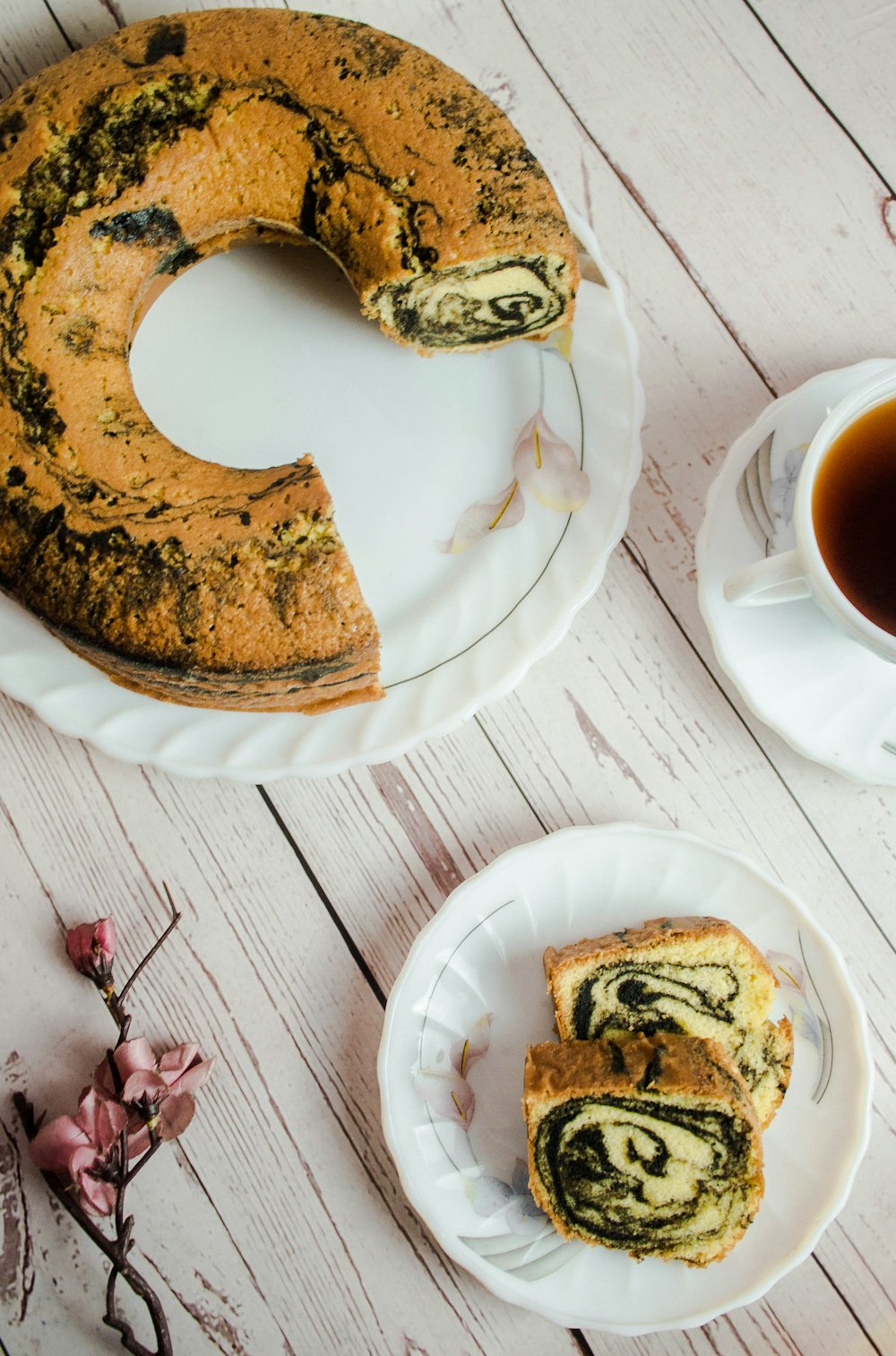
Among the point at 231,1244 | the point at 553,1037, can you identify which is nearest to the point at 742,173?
the point at 553,1037

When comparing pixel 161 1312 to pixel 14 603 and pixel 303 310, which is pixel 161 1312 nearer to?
pixel 14 603

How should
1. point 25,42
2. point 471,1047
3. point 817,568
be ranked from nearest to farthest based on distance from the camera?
point 817,568 < point 471,1047 < point 25,42

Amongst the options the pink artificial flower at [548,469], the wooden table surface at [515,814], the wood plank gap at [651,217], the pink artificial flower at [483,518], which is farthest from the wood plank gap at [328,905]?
the wood plank gap at [651,217]

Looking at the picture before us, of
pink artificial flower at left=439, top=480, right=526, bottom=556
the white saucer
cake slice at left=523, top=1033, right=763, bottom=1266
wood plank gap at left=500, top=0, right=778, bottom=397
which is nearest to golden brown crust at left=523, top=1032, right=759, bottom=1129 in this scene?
cake slice at left=523, top=1033, right=763, bottom=1266

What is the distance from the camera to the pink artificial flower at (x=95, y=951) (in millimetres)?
1082

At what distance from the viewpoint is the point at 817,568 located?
972 millimetres

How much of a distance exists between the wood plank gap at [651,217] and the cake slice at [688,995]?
2.21 feet

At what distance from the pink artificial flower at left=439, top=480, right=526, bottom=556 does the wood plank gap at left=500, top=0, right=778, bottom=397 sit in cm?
35

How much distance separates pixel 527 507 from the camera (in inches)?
45.3

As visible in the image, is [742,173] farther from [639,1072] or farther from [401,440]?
[639,1072]

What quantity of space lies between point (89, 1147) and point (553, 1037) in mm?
498

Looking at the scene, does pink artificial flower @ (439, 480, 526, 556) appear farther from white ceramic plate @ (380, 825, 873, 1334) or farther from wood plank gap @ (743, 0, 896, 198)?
wood plank gap @ (743, 0, 896, 198)

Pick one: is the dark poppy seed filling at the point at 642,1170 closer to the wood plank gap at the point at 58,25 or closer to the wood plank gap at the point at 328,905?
the wood plank gap at the point at 328,905

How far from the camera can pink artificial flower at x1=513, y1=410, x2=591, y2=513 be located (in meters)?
1.14
